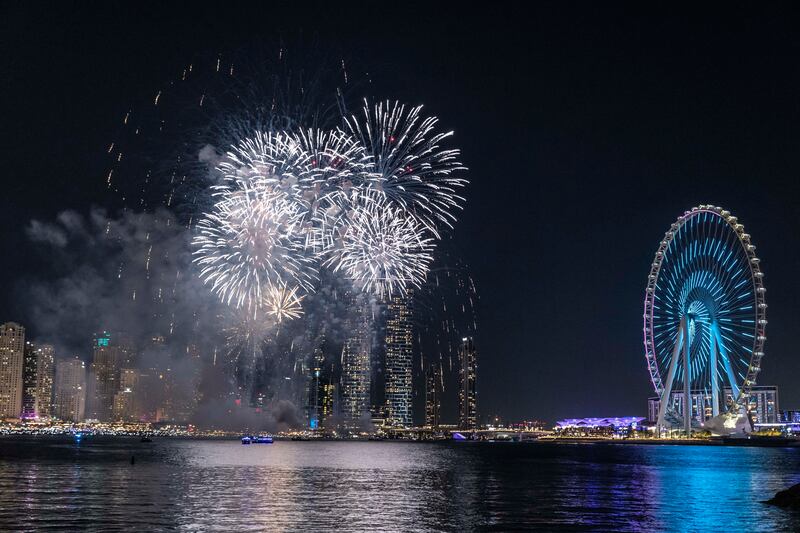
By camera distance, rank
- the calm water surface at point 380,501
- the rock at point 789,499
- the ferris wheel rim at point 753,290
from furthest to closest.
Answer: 1. the ferris wheel rim at point 753,290
2. the rock at point 789,499
3. the calm water surface at point 380,501

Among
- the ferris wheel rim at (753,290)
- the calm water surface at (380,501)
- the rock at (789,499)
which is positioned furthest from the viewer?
the ferris wheel rim at (753,290)

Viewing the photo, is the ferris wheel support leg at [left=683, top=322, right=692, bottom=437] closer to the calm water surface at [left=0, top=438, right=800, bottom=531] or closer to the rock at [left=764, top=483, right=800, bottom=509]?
the calm water surface at [left=0, top=438, right=800, bottom=531]

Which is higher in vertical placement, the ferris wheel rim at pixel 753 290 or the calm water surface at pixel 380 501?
the ferris wheel rim at pixel 753 290

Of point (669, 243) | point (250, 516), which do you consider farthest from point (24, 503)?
point (669, 243)

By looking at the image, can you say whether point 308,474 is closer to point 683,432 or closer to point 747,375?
point 747,375

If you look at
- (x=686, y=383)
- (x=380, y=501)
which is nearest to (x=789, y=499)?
(x=380, y=501)

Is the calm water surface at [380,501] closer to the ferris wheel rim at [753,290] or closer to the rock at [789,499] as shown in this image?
the rock at [789,499]

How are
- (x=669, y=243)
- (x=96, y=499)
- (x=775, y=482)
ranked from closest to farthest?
(x=96, y=499) → (x=775, y=482) → (x=669, y=243)

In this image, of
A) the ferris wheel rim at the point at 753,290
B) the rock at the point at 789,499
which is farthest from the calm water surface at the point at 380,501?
the ferris wheel rim at the point at 753,290
